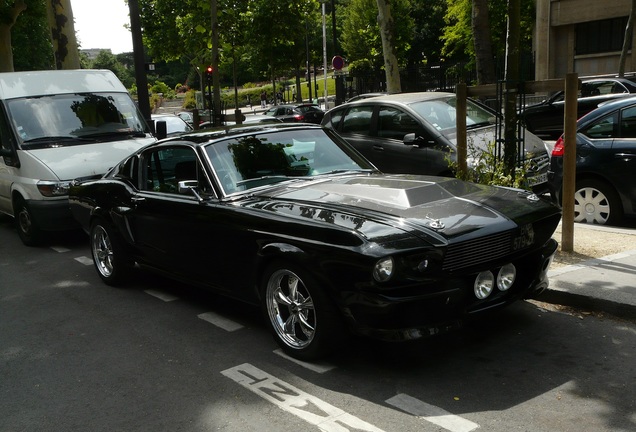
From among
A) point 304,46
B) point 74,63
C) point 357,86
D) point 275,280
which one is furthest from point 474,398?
point 304,46

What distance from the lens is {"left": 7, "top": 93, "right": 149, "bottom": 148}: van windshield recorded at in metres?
9.90

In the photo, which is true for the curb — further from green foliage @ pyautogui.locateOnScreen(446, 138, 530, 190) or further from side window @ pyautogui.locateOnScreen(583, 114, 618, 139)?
side window @ pyautogui.locateOnScreen(583, 114, 618, 139)

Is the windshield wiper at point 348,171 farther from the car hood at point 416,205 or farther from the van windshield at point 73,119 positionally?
the van windshield at point 73,119

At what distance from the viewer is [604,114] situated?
861 centimetres

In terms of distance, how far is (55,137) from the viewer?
992 cm

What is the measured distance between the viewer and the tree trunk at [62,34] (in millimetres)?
16797

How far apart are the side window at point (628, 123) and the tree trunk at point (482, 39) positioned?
6800 millimetres

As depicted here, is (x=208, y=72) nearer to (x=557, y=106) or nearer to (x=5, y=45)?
(x=557, y=106)

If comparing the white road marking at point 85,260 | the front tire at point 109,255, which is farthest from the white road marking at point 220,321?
the white road marking at point 85,260

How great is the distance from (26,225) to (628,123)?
817cm

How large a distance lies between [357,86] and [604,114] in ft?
84.4

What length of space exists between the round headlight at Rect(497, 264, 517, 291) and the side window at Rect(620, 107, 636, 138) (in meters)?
4.56

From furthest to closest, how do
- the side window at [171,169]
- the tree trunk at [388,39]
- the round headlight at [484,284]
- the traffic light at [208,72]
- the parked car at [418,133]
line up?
the traffic light at [208,72], the tree trunk at [388,39], the parked car at [418,133], the side window at [171,169], the round headlight at [484,284]

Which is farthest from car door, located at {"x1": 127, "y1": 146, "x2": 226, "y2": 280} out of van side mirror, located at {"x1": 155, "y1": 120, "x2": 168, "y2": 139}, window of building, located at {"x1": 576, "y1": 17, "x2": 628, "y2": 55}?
window of building, located at {"x1": 576, "y1": 17, "x2": 628, "y2": 55}
